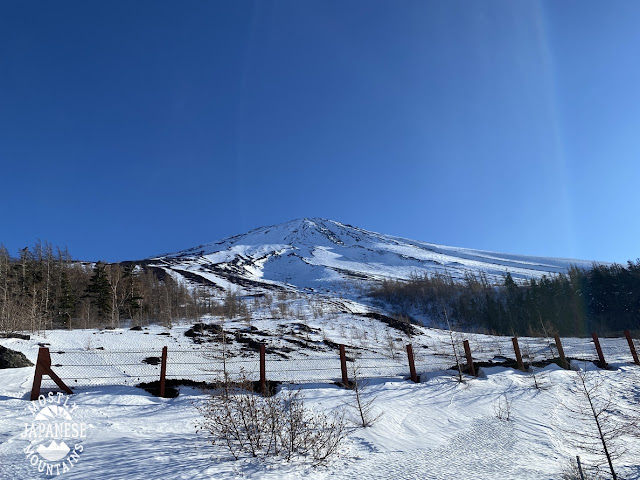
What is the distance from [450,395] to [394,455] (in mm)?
A: 5275

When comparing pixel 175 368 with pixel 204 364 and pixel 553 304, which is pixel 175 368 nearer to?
pixel 204 364

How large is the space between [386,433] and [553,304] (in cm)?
7973

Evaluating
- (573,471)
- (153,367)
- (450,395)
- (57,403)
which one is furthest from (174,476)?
(153,367)

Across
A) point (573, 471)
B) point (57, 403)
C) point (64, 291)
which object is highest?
point (64, 291)

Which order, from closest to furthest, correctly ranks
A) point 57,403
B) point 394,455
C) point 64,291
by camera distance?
1. point 394,455
2. point 57,403
3. point 64,291

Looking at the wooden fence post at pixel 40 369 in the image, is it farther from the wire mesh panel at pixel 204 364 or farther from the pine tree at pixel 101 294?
the pine tree at pixel 101 294

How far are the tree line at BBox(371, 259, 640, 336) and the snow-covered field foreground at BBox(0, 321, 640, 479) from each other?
4203 cm

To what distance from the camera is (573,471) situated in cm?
537

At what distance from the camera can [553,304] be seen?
70875mm

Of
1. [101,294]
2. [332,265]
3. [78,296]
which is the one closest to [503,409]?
[101,294]

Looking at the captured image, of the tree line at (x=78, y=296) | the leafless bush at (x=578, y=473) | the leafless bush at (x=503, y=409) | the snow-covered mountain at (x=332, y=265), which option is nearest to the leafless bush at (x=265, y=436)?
the leafless bush at (x=578, y=473)

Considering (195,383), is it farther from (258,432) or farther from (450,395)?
(450,395)

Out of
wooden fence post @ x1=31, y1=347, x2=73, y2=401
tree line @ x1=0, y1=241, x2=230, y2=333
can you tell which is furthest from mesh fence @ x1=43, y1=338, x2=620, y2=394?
tree line @ x1=0, y1=241, x2=230, y2=333

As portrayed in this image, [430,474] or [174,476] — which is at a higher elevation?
[174,476]
